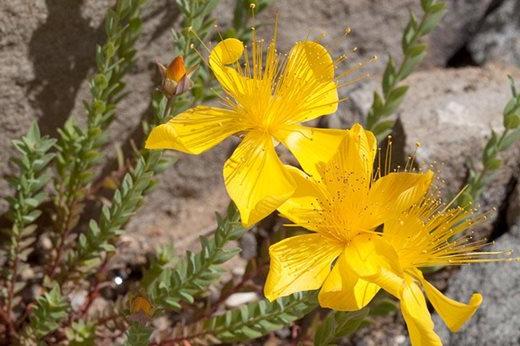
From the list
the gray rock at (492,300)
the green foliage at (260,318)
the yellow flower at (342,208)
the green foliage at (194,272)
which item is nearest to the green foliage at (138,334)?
the green foliage at (194,272)

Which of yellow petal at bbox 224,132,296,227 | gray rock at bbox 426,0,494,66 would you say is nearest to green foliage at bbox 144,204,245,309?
yellow petal at bbox 224,132,296,227

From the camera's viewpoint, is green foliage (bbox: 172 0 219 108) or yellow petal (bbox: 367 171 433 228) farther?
green foliage (bbox: 172 0 219 108)

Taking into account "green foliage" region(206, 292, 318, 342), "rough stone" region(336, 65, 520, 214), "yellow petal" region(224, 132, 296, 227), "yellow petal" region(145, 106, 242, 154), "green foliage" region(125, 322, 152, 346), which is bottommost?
"green foliage" region(206, 292, 318, 342)

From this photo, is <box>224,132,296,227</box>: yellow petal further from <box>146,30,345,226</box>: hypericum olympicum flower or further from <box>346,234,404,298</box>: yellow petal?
<box>346,234,404,298</box>: yellow petal

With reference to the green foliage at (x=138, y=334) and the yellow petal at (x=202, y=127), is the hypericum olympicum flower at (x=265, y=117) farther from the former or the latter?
the green foliage at (x=138, y=334)

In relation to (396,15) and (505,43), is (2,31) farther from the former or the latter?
(505,43)
